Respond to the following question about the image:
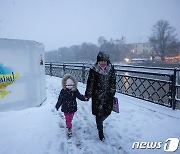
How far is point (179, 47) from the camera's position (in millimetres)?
62719

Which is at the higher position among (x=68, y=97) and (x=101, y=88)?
(x=101, y=88)

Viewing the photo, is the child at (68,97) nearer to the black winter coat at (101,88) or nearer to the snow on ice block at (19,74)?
the black winter coat at (101,88)

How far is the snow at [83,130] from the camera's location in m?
4.17

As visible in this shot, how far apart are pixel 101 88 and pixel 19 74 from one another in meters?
3.36

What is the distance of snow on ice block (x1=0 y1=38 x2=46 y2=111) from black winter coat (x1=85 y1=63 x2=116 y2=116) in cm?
311

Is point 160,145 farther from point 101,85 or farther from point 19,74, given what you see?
point 19,74

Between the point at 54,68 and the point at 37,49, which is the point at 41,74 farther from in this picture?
the point at 54,68

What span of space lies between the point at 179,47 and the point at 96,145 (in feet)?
217

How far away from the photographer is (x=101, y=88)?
421 cm

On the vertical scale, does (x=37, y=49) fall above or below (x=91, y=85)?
above

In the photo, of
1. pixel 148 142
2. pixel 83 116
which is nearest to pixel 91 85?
pixel 148 142

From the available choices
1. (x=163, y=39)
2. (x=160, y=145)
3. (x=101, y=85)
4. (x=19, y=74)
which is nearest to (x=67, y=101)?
(x=101, y=85)

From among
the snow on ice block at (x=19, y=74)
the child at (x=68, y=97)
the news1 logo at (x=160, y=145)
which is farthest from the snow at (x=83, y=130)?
the child at (x=68, y=97)

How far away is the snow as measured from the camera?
417 cm
